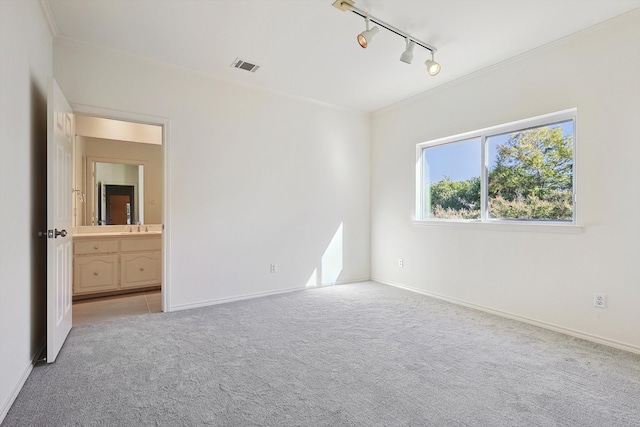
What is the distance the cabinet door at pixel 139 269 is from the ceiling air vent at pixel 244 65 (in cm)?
284

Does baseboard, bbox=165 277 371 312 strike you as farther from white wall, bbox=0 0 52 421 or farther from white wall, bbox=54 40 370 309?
white wall, bbox=0 0 52 421

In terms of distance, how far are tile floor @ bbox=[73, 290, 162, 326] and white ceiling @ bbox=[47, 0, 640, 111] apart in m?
2.73

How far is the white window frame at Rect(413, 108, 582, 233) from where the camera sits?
115 inches

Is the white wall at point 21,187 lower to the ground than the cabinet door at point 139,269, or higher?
higher

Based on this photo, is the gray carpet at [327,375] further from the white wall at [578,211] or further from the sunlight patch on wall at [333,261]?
the sunlight patch on wall at [333,261]

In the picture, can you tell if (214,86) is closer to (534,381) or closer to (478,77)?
(478,77)

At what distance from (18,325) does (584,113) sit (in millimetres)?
4548

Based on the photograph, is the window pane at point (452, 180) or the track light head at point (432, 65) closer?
the track light head at point (432, 65)

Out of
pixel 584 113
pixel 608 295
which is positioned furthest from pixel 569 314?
pixel 584 113

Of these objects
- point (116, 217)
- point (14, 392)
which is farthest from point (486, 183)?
point (116, 217)

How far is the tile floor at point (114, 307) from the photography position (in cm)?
334

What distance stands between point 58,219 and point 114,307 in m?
1.67

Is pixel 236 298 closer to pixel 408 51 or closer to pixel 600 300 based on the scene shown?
pixel 408 51

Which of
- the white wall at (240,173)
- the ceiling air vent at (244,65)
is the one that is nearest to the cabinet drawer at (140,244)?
the white wall at (240,173)
